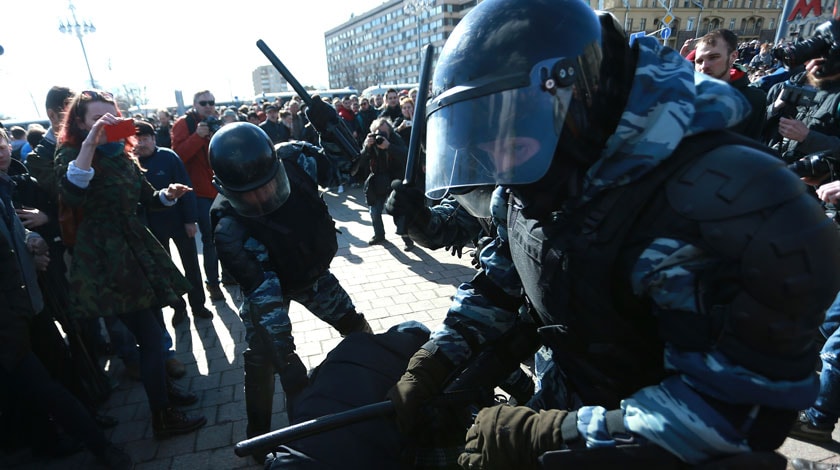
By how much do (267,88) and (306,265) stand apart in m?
131

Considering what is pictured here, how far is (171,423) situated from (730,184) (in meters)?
3.45

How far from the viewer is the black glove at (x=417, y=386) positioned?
59.8 inches

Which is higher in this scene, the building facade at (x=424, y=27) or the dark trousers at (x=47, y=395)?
the building facade at (x=424, y=27)

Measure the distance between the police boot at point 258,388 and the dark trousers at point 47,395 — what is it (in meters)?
0.90

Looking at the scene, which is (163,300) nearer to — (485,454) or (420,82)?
(420,82)

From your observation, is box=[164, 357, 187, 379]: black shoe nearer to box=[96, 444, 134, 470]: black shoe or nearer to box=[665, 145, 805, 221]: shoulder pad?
box=[96, 444, 134, 470]: black shoe

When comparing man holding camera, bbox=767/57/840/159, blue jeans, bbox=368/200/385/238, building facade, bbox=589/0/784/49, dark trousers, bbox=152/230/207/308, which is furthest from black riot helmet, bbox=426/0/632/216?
building facade, bbox=589/0/784/49

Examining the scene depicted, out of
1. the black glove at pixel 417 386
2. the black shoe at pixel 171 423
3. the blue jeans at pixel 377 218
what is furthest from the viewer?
the blue jeans at pixel 377 218

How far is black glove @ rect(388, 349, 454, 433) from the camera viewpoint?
152 centimetres

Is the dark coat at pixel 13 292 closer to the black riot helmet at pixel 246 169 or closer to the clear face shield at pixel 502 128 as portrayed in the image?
the black riot helmet at pixel 246 169

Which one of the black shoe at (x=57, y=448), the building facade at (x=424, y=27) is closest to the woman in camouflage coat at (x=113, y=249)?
the black shoe at (x=57, y=448)

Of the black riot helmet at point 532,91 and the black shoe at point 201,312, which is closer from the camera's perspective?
the black riot helmet at point 532,91

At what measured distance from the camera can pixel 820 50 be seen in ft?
9.71

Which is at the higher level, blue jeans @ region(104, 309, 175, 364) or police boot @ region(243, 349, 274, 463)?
police boot @ region(243, 349, 274, 463)
